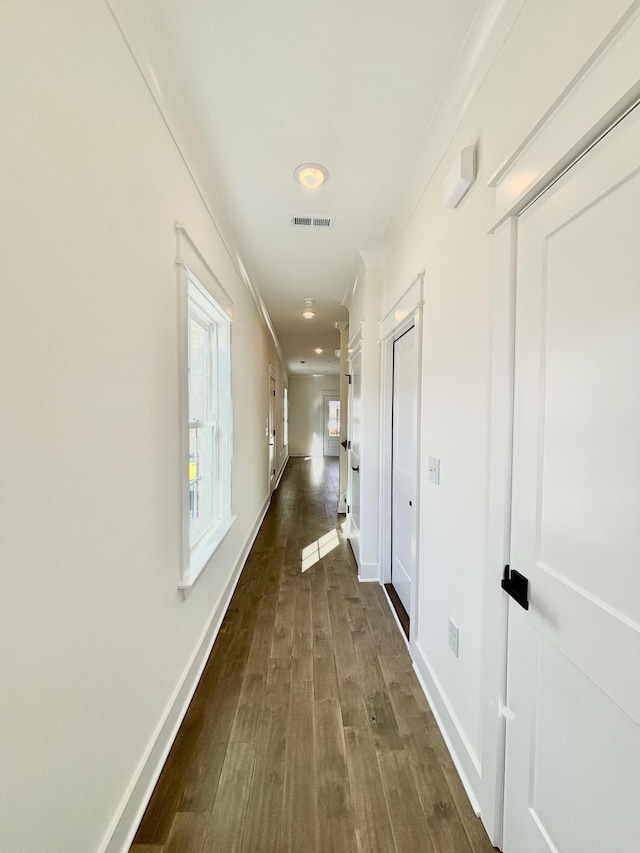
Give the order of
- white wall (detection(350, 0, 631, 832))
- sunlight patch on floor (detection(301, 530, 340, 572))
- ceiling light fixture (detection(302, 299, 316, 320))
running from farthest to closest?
ceiling light fixture (detection(302, 299, 316, 320)) → sunlight patch on floor (detection(301, 530, 340, 572)) → white wall (detection(350, 0, 631, 832))

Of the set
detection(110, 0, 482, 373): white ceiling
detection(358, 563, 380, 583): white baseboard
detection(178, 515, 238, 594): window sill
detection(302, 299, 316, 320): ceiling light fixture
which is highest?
detection(302, 299, 316, 320): ceiling light fixture

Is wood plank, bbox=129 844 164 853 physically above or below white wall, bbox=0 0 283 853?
below

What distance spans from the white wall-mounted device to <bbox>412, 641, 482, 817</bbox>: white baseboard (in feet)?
6.74

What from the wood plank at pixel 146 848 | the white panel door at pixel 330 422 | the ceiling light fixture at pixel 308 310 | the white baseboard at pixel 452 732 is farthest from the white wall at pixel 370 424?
the white panel door at pixel 330 422

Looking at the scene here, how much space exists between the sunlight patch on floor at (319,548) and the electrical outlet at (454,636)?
1.78 m

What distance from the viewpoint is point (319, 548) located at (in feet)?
11.7

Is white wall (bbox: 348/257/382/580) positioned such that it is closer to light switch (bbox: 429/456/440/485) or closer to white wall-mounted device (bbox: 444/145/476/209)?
light switch (bbox: 429/456/440/485)

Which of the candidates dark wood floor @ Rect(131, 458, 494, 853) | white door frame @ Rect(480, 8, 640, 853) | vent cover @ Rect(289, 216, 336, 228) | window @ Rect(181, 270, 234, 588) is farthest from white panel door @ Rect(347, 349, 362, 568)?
white door frame @ Rect(480, 8, 640, 853)

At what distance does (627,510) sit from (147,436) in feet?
4.41

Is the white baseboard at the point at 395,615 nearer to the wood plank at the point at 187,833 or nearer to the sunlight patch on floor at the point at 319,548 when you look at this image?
the sunlight patch on floor at the point at 319,548

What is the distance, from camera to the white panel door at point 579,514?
0.67m

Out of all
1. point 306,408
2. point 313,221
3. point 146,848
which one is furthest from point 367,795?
point 306,408

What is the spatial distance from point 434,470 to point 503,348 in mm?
727

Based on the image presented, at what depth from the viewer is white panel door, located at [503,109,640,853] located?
674 mm
